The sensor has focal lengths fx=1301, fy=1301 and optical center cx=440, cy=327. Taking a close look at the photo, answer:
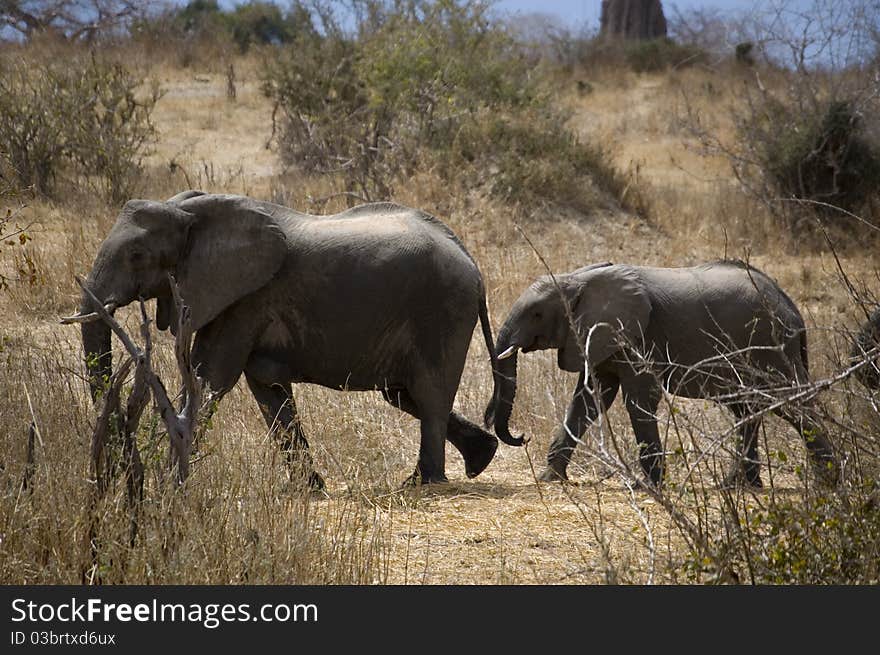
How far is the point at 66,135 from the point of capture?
15.8 meters

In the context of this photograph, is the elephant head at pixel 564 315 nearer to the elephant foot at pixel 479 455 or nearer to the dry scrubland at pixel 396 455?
the elephant foot at pixel 479 455

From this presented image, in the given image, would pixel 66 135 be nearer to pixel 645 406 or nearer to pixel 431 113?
pixel 431 113

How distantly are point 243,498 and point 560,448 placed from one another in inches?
132

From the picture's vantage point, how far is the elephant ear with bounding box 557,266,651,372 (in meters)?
8.21

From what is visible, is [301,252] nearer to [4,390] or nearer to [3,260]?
[4,390]

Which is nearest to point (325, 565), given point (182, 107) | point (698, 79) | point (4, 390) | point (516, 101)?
point (4, 390)

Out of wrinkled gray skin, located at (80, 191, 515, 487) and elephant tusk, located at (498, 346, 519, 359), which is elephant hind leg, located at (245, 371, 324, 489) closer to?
wrinkled gray skin, located at (80, 191, 515, 487)

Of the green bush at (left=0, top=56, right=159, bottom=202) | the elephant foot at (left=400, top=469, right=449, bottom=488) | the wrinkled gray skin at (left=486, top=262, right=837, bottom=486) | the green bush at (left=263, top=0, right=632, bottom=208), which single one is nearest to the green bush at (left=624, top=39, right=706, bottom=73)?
the green bush at (left=263, top=0, right=632, bottom=208)

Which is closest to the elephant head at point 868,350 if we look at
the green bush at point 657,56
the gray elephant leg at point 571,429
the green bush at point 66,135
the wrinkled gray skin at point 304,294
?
the gray elephant leg at point 571,429

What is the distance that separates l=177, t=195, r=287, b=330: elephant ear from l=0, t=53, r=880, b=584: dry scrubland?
755 mm

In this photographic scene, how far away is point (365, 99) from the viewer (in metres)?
19.9

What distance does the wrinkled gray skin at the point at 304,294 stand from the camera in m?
7.27

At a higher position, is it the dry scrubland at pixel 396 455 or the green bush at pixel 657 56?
the dry scrubland at pixel 396 455

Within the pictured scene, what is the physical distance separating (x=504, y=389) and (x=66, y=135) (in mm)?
9421
